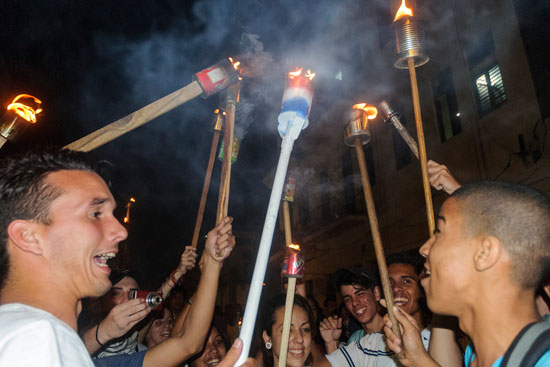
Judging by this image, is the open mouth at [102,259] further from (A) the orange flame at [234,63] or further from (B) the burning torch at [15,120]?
(B) the burning torch at [15,120]

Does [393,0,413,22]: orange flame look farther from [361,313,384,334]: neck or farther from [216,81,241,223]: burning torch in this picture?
[361,313,384,334]: neck

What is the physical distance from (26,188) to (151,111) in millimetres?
783

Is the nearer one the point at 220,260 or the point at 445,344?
the point at 220,260

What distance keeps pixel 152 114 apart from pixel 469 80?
10155 mm

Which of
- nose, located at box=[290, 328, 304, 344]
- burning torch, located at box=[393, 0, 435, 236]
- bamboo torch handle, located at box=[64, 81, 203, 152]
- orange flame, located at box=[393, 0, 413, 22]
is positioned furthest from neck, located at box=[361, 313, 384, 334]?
bamboo torch handle, located at box=[64, 81, 203, 152]

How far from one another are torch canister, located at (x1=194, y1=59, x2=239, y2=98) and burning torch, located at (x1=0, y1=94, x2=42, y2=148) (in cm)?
137

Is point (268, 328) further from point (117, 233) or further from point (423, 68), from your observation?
point (423, 68)

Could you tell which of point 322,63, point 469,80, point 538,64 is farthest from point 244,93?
point 322,63

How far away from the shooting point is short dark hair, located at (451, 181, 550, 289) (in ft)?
6.15

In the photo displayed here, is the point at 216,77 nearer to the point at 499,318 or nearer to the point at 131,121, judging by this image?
the point at 131,121

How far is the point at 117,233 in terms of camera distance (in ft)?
5.85

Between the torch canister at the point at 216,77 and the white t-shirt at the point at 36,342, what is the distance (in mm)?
1453

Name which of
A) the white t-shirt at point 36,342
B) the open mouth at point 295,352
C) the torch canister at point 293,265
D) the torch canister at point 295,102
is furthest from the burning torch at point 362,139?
the white t-shirt at point 36,342

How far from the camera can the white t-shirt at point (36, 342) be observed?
1.03 metres
